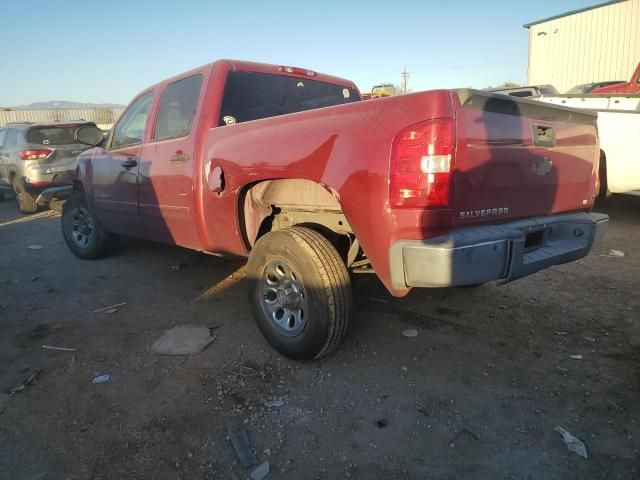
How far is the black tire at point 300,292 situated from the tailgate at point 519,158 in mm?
854

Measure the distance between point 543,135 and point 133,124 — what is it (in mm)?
3820

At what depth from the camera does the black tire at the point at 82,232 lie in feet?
17.8

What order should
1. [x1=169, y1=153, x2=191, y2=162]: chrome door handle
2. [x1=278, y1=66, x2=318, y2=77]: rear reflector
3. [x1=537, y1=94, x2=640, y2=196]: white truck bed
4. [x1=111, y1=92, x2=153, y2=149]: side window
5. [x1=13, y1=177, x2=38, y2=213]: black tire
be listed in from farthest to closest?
[x1=13, y1=177, x2=38, y2=213]: black tire < [x1=537, y1=94, x2=640, y2=196]: white truck bed < [x1=111, y1=92, x2=153, y2=149]: side window < [x1=278, y1=66, x2=318, y2=77]: rear reflector < [x1=169, y1=153, x2=191, y2=162]: chrome door handle

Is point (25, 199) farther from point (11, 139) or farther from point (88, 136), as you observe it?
point (88, 136)

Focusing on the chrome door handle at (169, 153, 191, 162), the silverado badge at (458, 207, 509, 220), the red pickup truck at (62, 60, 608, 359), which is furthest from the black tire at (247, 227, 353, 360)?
the chrome door handle at (169, 153, 191, 162)

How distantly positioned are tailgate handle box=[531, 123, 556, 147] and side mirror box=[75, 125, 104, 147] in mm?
4345

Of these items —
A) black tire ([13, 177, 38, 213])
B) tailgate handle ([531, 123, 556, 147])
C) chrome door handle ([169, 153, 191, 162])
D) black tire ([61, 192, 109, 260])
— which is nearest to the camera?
tailgate handle ([531, 123, 556, 147])

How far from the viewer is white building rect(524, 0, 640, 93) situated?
19.8 meters

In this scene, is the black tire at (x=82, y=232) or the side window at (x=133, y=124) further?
the black tire at (x=82, y=232)

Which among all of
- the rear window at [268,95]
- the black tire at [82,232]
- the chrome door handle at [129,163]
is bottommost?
the black tire at [82,232]

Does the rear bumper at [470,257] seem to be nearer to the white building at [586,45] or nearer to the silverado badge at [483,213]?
the silverado badge at [483,213]

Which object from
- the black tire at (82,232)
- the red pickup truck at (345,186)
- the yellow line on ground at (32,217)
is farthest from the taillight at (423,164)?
the yellow line on ground at (32,217)

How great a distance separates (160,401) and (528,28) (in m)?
27.0

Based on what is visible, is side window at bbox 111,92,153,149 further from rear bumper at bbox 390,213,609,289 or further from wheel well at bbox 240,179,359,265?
rear bumper at bbox 390,213,609,289
